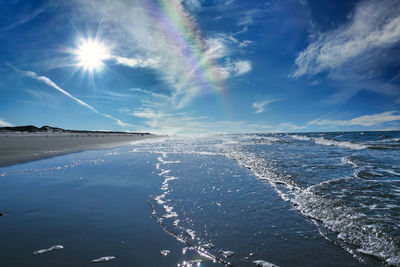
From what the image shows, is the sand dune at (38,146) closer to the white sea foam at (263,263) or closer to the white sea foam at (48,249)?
the white sea foam at (48,249)

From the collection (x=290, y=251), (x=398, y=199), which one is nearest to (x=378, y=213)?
(x=398, y=199)

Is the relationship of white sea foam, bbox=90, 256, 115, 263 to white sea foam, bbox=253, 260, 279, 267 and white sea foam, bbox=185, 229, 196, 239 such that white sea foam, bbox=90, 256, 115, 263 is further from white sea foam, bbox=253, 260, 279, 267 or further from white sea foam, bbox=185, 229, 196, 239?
white sea foam, bbox=253, 260, 279, 267

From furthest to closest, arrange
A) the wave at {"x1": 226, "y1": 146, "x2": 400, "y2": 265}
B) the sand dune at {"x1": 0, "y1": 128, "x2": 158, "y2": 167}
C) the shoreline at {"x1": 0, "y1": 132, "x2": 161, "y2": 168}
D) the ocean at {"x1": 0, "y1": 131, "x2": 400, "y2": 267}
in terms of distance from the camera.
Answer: the sand dune at {"x1": 0, "y1": 128, "x2": 158, "y2": 167}
the shoreline at {"x1": 0, "y1": 132, "x2": 161, "y2": 168}
the wave at {"x1": 226, "y1": 146, "x2": 400, "y2": 265}
the ocean at {"x1": 0, "y1": 131, "x2": 400, "y2": 267}

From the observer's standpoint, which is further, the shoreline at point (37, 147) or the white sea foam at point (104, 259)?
the shoreline at point (37, 147)

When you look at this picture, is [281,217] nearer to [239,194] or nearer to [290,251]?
[290,251]

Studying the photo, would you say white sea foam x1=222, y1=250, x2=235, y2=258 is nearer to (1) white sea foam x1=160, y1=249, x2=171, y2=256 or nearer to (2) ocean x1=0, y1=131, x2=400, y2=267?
(2) ocean x1=0, y1=131, x2=400, y2=267

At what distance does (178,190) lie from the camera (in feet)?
25.8

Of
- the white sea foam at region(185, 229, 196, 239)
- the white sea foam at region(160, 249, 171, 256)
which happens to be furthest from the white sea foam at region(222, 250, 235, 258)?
the white sea foam at region(160, 249, 171, 256)

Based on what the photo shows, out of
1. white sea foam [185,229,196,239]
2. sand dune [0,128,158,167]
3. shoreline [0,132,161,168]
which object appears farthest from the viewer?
sand dune [0,128,158,167]

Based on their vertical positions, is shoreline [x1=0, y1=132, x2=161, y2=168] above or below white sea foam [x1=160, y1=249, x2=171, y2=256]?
above

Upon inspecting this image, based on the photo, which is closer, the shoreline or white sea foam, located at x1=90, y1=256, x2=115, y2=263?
white sea foam, located at x1=90, y1=256, x2=115, y2=263

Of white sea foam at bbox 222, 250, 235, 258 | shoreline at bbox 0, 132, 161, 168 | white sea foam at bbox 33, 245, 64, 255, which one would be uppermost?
shoreline at bbox 0, 132, 161, 168

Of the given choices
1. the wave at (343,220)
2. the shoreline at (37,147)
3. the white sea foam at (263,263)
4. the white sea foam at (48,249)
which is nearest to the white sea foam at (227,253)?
the white sea foam at (263,263)

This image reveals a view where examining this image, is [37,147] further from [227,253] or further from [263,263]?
[263,263]
